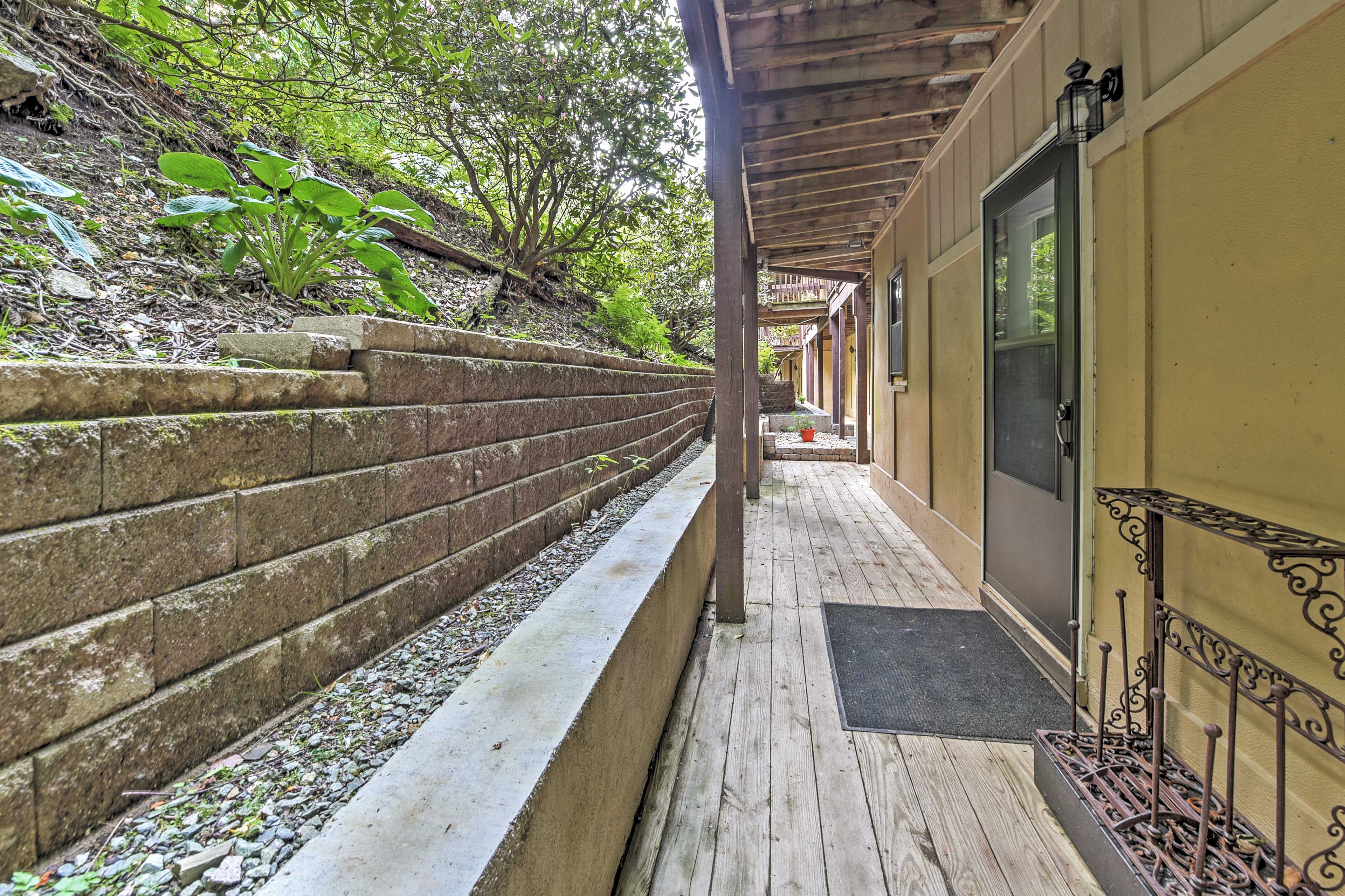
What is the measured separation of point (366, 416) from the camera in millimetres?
1359

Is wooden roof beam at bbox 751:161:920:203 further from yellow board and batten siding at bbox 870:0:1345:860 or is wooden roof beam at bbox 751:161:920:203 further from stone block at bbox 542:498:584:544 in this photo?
stone block at bbox 542:498:584:544

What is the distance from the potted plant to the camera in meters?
9.38

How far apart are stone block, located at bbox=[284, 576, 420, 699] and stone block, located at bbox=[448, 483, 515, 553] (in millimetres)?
216

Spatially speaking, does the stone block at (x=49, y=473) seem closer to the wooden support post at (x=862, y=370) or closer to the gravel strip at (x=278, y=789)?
the gravel strip at (x=278, y=789)

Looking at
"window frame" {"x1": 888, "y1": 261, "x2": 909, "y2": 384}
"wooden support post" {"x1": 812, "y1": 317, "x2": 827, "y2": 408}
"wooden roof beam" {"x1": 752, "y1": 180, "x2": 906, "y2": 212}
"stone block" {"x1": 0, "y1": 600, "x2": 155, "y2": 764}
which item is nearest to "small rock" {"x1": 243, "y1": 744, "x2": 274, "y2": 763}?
"stone block" {"x1": 0, "y1": 600, "x2": 155, "y2": 764}

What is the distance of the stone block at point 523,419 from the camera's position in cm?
200

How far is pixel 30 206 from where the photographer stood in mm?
1331

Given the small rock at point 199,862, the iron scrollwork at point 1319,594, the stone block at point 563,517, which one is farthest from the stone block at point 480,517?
the iron scrollwork at point 1319,594

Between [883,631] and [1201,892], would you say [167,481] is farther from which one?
[883,631]

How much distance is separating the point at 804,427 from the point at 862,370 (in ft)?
9.02

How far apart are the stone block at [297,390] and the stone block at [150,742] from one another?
46 cm

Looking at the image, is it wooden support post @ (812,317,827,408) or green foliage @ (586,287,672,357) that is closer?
green foliage @ (586,287,672,357)

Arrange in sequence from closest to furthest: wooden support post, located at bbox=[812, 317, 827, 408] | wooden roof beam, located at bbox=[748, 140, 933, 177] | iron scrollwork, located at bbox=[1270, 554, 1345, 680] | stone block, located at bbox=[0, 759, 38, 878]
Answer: stone block, located at bbox=[0, 759, 38, 878]
iron scrollwork, located at bbox=[1270, 554, 1345, 680]
wooden roof beam, located at bbox=[748, 140, 933, 177]
wooden support post, located at bbox=[812, 317, 827, 408]

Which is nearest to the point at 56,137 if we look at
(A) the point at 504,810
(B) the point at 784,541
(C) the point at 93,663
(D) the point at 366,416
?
(D) the point at 366,416
